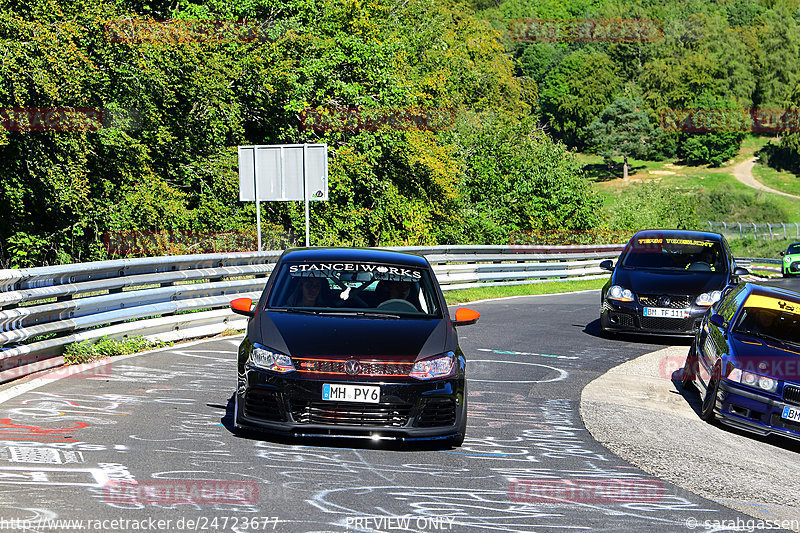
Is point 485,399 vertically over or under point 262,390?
under

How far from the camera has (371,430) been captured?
22.6 ft

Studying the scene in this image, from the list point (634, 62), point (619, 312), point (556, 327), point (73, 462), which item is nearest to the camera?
point (73, 462)

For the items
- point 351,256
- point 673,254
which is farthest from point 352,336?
point 673,254

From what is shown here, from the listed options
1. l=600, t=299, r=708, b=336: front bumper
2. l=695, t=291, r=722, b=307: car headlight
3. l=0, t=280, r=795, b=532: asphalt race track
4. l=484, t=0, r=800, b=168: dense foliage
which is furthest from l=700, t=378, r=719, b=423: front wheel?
l=484, t=0, r=800, b=168: dense foliage

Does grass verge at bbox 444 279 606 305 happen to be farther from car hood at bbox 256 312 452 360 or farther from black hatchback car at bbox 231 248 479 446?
black hatchback car at bbox 231 248 479 446

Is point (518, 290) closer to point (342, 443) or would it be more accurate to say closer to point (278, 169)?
point (278, 169)

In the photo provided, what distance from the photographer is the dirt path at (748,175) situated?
407 feet

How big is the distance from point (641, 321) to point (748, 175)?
4927 inches

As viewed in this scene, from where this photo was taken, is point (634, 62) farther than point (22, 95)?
Yes

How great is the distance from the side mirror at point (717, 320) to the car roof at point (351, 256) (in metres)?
3.23

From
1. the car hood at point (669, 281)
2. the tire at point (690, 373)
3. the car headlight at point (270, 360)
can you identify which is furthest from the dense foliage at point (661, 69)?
the car headlight at point (270, 360)

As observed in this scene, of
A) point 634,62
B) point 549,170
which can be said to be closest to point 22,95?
point 549,170

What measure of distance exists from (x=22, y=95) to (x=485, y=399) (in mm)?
14895

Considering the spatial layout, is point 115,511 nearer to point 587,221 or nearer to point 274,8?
point 274,8
